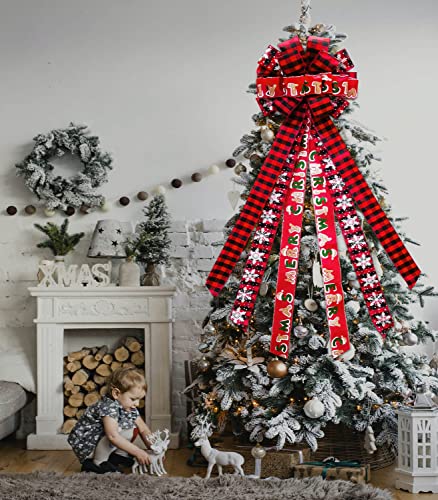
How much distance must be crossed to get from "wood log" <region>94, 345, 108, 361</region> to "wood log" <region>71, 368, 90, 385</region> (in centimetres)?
11

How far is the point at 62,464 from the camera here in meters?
3.96

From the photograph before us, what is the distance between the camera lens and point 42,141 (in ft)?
15.0

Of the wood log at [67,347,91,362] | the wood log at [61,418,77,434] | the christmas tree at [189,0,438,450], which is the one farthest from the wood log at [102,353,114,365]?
the christmas tree at [189,0,438,450]

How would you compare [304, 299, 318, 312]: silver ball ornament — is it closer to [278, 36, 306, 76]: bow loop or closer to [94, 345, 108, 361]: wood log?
[278, 36, 306, 76]: bow loop

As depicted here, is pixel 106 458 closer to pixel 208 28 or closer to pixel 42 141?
pixel 42 141

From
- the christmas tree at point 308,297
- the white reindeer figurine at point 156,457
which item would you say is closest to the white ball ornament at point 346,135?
the christmas tree at point 308,297

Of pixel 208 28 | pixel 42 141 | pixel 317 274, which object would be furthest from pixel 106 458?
pixel 208 28

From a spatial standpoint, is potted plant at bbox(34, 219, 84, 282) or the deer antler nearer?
the deer antler

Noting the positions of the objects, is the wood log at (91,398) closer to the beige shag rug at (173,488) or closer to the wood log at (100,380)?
the wood log at (100,380)

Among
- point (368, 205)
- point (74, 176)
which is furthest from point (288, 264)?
point (74, 176)

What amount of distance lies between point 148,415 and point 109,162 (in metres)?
1.52

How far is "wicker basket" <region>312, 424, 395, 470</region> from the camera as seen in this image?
11.9 feet

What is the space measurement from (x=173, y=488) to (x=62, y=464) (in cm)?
103

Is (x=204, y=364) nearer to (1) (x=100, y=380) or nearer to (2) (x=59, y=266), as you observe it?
(1) (x=100, y=380)
